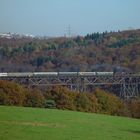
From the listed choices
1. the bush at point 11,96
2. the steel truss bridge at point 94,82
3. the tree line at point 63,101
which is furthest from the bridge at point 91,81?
the bush at point 11,96

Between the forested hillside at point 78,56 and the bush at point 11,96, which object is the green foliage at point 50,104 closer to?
the bush at point 11,96

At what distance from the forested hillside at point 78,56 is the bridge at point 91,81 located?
25.2 meters

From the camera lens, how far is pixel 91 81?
86312mm

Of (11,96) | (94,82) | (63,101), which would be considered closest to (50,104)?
(63,101)

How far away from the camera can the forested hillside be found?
129 meters

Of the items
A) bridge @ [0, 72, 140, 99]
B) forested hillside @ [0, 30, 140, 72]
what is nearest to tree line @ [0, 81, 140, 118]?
bridge @ [0, 72, 140, 99]

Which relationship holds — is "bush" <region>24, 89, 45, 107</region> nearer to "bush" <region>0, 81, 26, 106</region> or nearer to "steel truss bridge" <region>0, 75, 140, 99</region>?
"bush" <region>0, 81, 26, 106</region>

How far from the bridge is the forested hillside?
2522cm

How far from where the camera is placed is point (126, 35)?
181750mm

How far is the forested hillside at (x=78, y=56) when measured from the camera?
128550 millimetres

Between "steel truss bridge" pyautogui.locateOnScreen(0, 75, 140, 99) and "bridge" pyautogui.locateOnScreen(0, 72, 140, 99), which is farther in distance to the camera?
"steel truss bridge" pyautogui.locateOnScreen(0, 75, 140, 99)

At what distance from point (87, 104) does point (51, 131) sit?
23503 millimetres

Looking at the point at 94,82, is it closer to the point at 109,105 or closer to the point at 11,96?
the point at 109,105

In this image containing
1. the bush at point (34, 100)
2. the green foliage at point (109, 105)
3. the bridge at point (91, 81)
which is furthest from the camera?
the bridge at point (91, 81)
